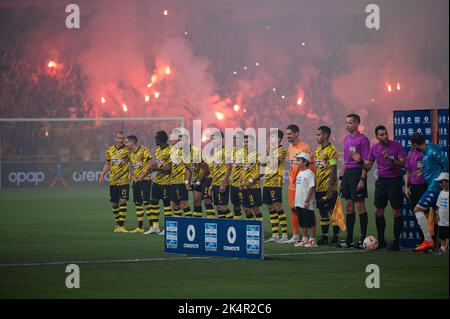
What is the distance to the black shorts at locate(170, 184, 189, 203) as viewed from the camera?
23.4 metres

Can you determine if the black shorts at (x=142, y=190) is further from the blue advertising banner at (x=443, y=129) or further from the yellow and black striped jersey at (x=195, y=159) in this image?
the blue advertising banner at (x=443, y=129)

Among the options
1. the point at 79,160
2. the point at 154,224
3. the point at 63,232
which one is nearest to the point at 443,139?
the point at 154,224

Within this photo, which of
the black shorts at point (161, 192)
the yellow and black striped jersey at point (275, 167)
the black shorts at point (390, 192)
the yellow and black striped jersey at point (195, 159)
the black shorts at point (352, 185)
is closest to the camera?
the black shorts at point (390, 192)

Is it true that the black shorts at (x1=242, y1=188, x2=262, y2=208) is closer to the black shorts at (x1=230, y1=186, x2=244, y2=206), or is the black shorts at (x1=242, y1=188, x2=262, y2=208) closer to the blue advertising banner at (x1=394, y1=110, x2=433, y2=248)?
the black shorts at (x1=230, y1=186, x2=244, y2=206)

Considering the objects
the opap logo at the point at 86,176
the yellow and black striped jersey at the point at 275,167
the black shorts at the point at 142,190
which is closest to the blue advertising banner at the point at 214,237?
the yellow and black striped jersey at the point at 275,167

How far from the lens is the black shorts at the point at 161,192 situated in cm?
2358

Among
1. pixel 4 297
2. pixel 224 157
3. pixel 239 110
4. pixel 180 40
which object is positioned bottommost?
pixel 4 297

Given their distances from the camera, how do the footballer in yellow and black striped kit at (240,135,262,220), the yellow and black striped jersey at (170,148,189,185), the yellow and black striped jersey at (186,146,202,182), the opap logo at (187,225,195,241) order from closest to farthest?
the opap logo at (187,225,195,241)
the footballer in yellow and black striped kit at (240,135,262,220)
the yellow and black striped jersey at (186,146,202,182)
the yellow and black striped jersey at (170,148,189,185)

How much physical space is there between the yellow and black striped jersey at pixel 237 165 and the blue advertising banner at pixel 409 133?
3587 mm

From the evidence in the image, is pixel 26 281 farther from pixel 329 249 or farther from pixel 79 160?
pixel 79 160

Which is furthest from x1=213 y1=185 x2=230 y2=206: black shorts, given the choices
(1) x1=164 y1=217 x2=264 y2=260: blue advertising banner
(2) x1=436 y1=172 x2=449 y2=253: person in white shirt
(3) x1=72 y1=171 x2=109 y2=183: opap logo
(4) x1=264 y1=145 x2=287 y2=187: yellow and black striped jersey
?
(3) x1=72 y1=171 x2=109 y2=183: opap logo

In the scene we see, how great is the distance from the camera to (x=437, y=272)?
50.2 ft

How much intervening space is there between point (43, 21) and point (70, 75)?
3895 mm

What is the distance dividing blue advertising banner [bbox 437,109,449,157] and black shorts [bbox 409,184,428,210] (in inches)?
29.8
